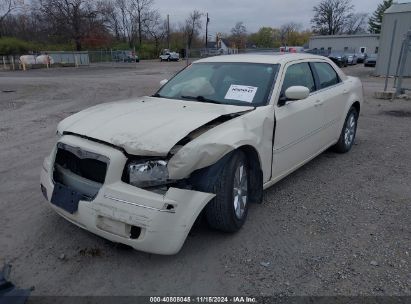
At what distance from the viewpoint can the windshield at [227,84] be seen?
3923mm

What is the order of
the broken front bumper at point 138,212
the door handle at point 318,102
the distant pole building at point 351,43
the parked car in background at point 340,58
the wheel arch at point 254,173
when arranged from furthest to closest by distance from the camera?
the distant pole building at point 351,43 → the parked car in background at point 340,58 → the door handle at point 318,102 → the wheel arch at point 254,173 → the broken front bumper at point 138,212

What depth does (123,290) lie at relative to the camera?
106 inches

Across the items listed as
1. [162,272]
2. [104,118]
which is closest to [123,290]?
[162,272]

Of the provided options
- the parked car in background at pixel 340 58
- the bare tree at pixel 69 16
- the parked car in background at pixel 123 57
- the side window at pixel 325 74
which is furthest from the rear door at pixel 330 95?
the bare tree at pixel 69 16

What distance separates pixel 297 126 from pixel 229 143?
147 centimetres

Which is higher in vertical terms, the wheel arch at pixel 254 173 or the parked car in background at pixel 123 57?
the wheel arch at pixel 254 173

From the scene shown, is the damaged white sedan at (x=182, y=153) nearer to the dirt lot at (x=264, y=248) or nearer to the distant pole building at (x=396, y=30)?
the dirt lot at (x=264, y=248)

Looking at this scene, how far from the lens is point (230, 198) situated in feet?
10.5

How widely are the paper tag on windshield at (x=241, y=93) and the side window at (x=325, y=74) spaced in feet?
5.00

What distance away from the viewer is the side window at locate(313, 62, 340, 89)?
5082 millimetres

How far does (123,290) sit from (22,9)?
6984 centimetres

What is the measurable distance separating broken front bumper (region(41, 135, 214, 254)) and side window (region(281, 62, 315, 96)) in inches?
75.1

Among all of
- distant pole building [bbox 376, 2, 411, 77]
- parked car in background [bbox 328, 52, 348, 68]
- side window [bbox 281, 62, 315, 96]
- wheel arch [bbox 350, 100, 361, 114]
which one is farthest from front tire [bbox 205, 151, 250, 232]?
parked car in background [bbox 328, 52, 348, 68]

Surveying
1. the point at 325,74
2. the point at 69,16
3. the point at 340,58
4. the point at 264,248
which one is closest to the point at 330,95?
the point at 325,74
